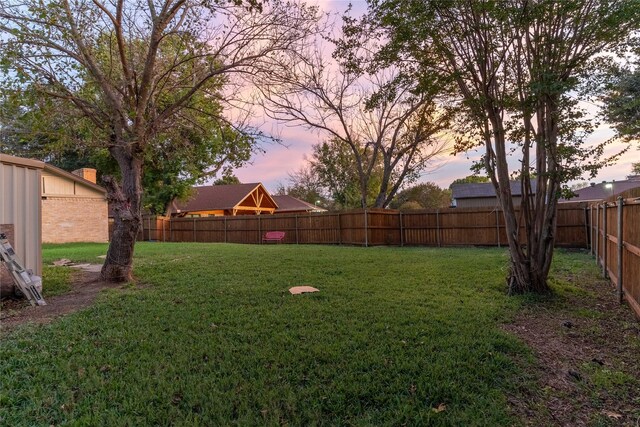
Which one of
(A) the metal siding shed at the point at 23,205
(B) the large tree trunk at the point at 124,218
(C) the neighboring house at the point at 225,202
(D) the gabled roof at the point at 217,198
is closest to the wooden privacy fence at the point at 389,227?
(C) the neighboring house at the point at 225,202

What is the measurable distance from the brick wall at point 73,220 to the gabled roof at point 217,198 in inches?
297

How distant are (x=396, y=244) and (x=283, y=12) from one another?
1213cm

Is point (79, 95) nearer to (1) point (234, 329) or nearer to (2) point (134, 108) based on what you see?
(2) point (134, 108)

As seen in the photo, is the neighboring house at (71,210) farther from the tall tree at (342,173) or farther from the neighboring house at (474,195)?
the neighboring house at (474,195)

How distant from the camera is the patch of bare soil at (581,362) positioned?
2693mm

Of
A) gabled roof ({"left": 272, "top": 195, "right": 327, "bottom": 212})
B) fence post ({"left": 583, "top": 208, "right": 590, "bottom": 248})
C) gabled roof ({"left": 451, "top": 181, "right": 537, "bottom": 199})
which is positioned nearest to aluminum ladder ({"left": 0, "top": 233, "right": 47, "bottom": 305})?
fence post ({"left": 583, "top": 208, "right": 590, "bottom": 248})

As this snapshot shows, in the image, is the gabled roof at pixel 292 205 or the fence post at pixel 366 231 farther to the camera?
the gabled roof at pixel 292 205

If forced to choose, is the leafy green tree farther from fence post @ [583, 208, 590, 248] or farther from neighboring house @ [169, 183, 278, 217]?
fence post @ [583, 208, 590, 248]

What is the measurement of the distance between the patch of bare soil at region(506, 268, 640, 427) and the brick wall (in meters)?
22.8

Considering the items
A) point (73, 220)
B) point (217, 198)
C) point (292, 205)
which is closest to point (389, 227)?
point (73, 220)

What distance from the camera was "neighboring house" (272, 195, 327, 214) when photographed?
115 ft

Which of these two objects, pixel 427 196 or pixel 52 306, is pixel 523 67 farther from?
pixel 427 196

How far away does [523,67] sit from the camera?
6.25m

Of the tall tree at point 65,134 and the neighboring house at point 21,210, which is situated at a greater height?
the tall tree at point 65,134
